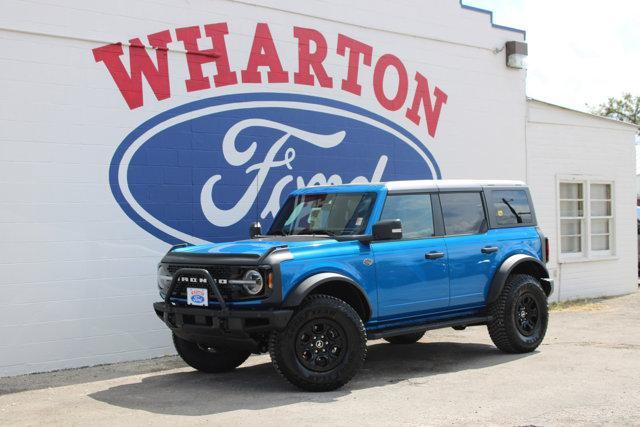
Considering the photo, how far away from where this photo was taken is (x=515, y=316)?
919cm

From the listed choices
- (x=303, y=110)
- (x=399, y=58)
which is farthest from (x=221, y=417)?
(x=399, y=58)

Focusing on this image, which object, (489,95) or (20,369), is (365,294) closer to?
(20,369)

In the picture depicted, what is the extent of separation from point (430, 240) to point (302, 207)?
142 cm

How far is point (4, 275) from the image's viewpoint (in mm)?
8727

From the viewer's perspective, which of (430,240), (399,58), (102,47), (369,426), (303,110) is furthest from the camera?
(399,58)

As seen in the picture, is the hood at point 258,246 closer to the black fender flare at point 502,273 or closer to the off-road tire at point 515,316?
the black fender flare at point 502,273

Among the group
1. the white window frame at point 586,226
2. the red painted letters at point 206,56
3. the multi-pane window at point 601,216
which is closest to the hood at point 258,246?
the red painted letters at point 206,56

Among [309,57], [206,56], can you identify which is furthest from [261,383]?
[309,57]

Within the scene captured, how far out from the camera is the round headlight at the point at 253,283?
7164 millimetres

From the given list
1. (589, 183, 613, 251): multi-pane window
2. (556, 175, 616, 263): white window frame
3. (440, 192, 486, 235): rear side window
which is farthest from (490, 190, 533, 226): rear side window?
(589, 183, 613, 251): multi-pane window

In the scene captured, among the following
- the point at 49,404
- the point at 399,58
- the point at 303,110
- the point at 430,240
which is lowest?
the point at 49,404

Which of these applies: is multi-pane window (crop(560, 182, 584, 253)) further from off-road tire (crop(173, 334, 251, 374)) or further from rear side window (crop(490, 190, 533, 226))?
off-road tire (crop(173, 334, 251, 374))

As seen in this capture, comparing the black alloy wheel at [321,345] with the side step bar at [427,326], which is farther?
the side step bar at [427,326]

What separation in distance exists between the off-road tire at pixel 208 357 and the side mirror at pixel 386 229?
1865 mm
